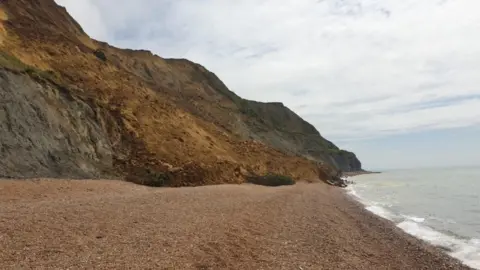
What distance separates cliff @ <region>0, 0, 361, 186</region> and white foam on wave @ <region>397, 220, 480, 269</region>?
1195 cm

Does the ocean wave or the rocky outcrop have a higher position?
the rocky outcrop

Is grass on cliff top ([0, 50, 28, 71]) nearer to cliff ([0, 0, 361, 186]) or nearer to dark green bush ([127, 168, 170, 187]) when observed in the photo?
cliff ([0, 0, 361, 186])

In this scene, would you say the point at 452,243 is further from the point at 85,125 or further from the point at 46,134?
the point at 85,125

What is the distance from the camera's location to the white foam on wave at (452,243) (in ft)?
37.1

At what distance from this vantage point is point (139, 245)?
8711 millimetres

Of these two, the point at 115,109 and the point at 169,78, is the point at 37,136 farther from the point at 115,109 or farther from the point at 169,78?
the point at 169,78

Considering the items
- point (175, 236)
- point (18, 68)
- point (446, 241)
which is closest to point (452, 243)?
point (446, 241)

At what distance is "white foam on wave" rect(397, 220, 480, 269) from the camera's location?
1130 centimetres

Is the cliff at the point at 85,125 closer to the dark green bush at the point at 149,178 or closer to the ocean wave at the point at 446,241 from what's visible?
the dark green bush at the point at 149,178

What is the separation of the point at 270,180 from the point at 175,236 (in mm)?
23586

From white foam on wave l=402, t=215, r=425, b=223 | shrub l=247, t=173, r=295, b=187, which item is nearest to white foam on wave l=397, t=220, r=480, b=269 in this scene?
white foam on wave l=402, t=215, r=425, b=223

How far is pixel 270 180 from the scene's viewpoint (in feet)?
108

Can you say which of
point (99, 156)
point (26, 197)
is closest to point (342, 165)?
point (99, 156)

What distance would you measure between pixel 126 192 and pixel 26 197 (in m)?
4.18
